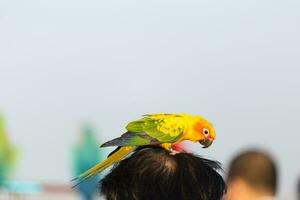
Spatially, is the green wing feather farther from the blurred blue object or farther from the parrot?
the blurred blue object

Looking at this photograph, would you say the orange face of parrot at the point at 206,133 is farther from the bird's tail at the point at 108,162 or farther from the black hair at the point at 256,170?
the black hair at the point at 256,170

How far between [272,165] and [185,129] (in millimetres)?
657

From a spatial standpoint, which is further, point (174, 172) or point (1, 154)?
point (1, 154)

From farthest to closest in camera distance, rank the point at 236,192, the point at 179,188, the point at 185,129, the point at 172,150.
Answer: the point at 236,192, the point at 185,129, the point at 172,150, the point at 179,188

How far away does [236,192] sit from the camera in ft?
8.94

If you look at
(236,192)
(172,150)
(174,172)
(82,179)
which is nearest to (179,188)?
(174,172)

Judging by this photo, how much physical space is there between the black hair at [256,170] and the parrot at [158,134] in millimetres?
456

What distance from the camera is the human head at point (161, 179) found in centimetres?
179

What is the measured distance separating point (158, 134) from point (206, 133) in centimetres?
18

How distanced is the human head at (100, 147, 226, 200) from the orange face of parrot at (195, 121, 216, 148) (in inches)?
13.5

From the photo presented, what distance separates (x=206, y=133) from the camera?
2242mm

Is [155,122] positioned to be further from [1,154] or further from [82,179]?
[1,154]

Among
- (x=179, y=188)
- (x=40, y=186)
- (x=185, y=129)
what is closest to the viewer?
(x=179, y=188)

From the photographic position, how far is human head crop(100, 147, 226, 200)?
179 cm
